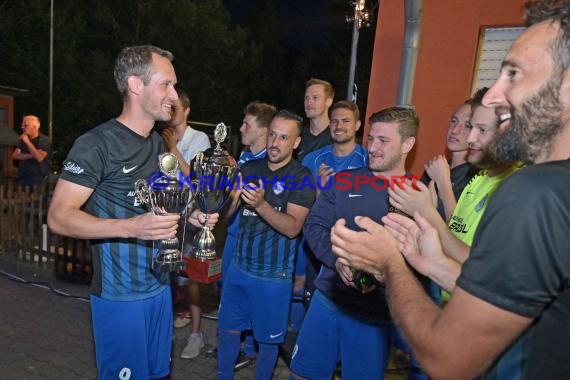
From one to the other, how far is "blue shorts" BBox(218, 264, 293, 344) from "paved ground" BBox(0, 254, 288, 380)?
0.81 meters

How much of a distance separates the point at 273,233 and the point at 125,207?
140 cm

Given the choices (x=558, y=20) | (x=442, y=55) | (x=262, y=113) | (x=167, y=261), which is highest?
(x=442, y=55)

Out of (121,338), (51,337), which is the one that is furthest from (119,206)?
(51,337)

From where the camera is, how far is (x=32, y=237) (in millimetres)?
6816

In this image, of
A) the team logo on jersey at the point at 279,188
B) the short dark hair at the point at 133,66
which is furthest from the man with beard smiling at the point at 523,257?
the team logo on jersey at the point at 279,188

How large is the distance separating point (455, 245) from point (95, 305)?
7.12ft

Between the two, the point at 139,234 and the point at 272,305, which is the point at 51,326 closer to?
the point at 272,305

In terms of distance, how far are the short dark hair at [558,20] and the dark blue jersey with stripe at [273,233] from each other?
252 centimetres

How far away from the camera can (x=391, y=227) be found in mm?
1926

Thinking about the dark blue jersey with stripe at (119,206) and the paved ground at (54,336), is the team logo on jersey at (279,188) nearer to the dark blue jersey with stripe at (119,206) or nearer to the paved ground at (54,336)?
the dark blue jersey with stripe at (119,206)

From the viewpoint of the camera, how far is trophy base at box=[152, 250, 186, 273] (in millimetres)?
2529

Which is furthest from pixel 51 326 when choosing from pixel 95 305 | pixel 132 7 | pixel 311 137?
pixel 132 7

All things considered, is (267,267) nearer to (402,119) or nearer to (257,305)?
(257,305)

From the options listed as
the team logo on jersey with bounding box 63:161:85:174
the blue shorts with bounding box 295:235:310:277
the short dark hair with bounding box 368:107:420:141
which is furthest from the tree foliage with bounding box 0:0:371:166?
the short dark hair with bounding box 368:107:420:141
